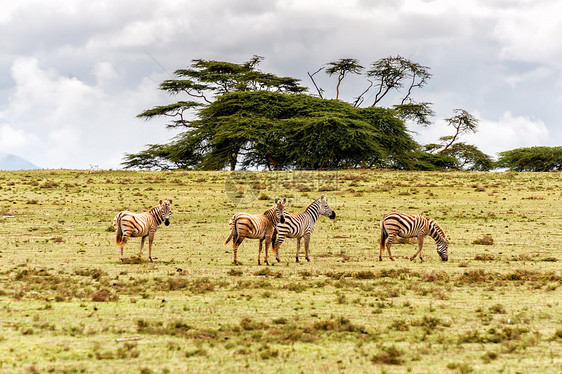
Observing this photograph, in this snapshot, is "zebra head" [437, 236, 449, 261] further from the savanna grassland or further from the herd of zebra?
the savanna grassland

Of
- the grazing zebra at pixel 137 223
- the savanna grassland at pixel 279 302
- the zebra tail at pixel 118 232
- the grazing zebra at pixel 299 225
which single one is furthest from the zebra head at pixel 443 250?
the zebra tail at pixel 118 232

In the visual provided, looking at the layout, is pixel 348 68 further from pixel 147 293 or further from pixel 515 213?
pixel 147 293

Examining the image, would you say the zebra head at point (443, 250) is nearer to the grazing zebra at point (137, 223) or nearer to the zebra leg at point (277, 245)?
the zebra leg at point (277, 245)

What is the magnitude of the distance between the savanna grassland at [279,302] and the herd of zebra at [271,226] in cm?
86

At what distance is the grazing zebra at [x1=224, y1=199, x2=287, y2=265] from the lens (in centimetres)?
1820

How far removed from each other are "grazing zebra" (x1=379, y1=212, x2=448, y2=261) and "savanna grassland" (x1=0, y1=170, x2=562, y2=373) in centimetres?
62

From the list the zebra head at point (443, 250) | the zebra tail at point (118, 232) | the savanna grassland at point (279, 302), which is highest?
the zebra tail at point (118, 232)

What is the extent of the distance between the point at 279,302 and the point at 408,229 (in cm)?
827

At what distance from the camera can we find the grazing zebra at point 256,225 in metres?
18.2

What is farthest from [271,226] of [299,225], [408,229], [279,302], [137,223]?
[279,302]

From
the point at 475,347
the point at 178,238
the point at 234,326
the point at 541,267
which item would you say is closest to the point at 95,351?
the point at 234,326

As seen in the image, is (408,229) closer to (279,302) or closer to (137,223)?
(279,302)

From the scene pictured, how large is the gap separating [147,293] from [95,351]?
14.9 feet

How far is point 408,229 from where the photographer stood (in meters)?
20.0
